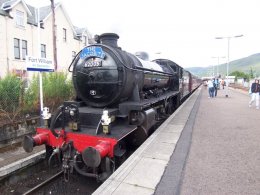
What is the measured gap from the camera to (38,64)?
24.8 ft

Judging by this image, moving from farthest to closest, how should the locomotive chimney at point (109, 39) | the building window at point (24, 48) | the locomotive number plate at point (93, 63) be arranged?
the building window at point (24, 48) < the locomotive chimney at point (109, 39) < the locomotive number plate at point (93, 63)

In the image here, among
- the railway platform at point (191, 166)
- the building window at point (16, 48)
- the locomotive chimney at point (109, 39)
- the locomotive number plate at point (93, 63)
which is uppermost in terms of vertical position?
the building window at point (16, 48)

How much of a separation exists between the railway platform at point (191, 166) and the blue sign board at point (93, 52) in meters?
2.27

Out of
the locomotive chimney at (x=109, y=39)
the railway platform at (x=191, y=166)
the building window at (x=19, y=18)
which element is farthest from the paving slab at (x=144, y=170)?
the building window at (x=19, y=18)

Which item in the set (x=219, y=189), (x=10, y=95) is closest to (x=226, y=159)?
(x=219, y=189)

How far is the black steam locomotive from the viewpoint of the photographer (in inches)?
184

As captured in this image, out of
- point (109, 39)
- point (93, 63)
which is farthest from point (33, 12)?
point (93, 63)

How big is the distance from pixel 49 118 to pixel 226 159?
3845 millimetres

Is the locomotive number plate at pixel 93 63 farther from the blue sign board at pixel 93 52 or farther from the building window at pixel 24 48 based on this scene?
the building window at pixel 24 48

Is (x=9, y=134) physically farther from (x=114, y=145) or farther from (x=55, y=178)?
(x=114, y=145)

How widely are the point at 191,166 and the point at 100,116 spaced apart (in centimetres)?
206

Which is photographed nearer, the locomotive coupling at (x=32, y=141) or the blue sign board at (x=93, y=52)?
the locomotive coupling at (x=32, y=141)

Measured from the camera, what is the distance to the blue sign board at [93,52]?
5582 millimetres

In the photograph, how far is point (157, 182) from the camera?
388cm
